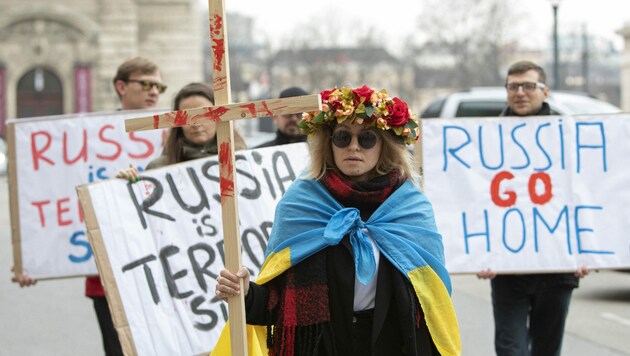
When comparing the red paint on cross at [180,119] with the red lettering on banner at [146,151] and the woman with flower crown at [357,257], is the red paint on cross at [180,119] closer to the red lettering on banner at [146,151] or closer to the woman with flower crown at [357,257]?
the woman with flower crown at [357,257]

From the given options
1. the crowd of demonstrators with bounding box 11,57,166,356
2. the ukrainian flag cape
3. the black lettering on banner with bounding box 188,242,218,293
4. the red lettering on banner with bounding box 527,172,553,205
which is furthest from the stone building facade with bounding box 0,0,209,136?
the ukrainian flag cape

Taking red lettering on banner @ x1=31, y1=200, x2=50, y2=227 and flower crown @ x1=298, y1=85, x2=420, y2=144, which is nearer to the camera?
flower crown @ x1=298, y1=85, x2=420, y2=144

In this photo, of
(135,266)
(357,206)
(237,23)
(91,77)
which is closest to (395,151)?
(357,206)

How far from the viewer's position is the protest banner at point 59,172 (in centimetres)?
665

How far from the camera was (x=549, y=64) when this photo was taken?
10212 cm

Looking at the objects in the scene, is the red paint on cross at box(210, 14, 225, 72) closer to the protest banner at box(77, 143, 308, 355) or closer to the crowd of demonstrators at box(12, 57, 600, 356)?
the crowd of demonstrators at box(12, 57, 600, 356)

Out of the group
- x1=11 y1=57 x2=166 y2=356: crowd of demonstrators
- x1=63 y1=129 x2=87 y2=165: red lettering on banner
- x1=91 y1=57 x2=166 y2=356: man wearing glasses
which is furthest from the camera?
x1=63 y1=129 x2=87 y2=165: red lettering on banner

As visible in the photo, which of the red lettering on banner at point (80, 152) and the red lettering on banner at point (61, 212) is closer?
the red lettering on banner at point (61, 212)

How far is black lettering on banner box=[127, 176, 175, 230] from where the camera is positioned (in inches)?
222

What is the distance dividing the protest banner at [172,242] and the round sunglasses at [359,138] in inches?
74.4

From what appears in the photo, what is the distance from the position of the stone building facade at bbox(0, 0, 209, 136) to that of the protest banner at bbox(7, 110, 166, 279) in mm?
40854

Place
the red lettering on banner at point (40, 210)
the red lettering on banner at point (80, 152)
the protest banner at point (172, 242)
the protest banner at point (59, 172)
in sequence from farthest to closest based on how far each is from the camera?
the red lettering on banner at point (80, 152) → the red lettering on banner at point (40, 210) → the protest banner at point (59, 172) → the protest banner at point (172, 242)

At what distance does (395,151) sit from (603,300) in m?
7.43

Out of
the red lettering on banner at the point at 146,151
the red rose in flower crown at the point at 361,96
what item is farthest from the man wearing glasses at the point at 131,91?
the red rose in flower crown at the point at 361,96
